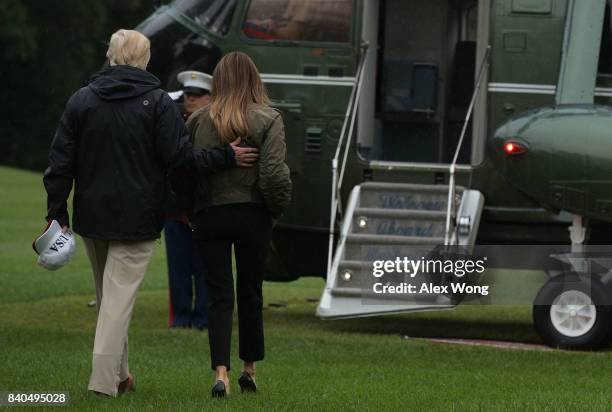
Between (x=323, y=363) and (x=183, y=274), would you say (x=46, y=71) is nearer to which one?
(x=183, y=274)

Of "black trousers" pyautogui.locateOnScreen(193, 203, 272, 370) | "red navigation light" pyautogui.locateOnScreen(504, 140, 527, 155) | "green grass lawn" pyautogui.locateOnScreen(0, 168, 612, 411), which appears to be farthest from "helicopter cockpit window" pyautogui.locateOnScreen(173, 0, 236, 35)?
"black trousers" pyautogui.locateOnScreen(193, 203, 272, 370)

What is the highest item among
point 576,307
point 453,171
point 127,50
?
point 127,50

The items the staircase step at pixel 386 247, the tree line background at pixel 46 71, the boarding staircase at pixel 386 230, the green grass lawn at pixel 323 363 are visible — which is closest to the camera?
the green grass lawn at pixel 323 363

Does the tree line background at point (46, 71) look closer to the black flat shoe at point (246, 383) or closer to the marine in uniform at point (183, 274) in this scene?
the marine in uniform at point (183, 274)

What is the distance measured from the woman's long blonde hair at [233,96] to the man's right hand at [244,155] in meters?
0.07

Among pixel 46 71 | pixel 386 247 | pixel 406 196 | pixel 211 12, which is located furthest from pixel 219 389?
pixel 46 71

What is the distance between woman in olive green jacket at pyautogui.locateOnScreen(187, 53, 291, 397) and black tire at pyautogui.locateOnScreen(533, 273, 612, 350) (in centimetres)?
361

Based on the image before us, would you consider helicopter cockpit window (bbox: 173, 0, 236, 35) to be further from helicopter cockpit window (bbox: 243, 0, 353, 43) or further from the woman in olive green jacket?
the woman in olive green jacket

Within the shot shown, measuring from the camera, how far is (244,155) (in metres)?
7.25

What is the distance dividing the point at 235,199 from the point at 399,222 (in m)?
3.75

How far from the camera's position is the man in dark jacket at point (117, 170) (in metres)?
7.16

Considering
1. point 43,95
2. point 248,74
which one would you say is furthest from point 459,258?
point 43,95

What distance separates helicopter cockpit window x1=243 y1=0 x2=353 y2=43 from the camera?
11.4 meters

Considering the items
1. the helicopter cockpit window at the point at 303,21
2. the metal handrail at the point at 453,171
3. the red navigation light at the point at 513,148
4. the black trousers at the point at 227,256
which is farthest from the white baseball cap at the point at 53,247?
the helicopter cockpit window at the point at 303,21
